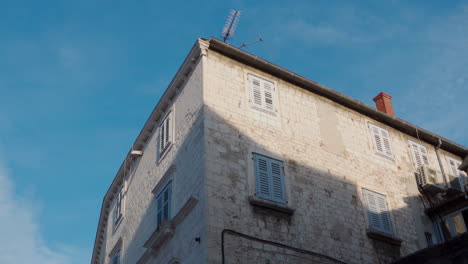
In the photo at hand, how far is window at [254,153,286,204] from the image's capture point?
57.3 ft

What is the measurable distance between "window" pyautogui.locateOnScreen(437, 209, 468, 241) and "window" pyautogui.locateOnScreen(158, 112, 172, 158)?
10.1 meters

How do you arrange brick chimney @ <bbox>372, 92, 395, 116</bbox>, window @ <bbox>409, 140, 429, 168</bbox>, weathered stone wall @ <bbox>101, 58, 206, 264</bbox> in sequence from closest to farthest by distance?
1. weathered stone wall @ <bbox>101, 58, 206, 264</bbox>
2. window @ <bbox>409, 140, 429, 168</bbox>
3. brick chimney @ <bbox>372, 92, 395, 116</bbox>

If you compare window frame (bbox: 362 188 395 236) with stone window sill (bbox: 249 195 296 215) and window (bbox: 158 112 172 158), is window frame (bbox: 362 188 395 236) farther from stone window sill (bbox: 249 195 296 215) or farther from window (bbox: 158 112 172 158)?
window (bbox: 158 112 172 158)

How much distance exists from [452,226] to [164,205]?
1017 cm

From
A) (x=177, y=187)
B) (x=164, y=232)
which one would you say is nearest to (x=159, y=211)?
(x=177, y=187)

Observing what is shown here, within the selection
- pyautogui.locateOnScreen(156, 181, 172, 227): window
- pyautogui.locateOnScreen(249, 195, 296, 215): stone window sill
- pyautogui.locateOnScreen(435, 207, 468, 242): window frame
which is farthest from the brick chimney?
pyautogui.locateOnScreen(156, 181, 172, 227): window

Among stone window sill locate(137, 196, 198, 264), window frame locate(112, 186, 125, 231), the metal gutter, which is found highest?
the metal gutter

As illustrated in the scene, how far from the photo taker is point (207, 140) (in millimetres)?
17266

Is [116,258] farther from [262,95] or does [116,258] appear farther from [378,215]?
[378,215]

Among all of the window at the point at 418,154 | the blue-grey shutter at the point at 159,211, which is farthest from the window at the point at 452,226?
the blue-grey shutter at the point at 159,211

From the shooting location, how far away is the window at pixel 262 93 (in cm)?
1944

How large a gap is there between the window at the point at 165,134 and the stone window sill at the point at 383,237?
7179mm

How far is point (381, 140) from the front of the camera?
2230 centimetres

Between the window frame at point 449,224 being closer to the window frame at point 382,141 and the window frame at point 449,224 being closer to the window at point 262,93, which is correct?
the window frame at point 382,141
